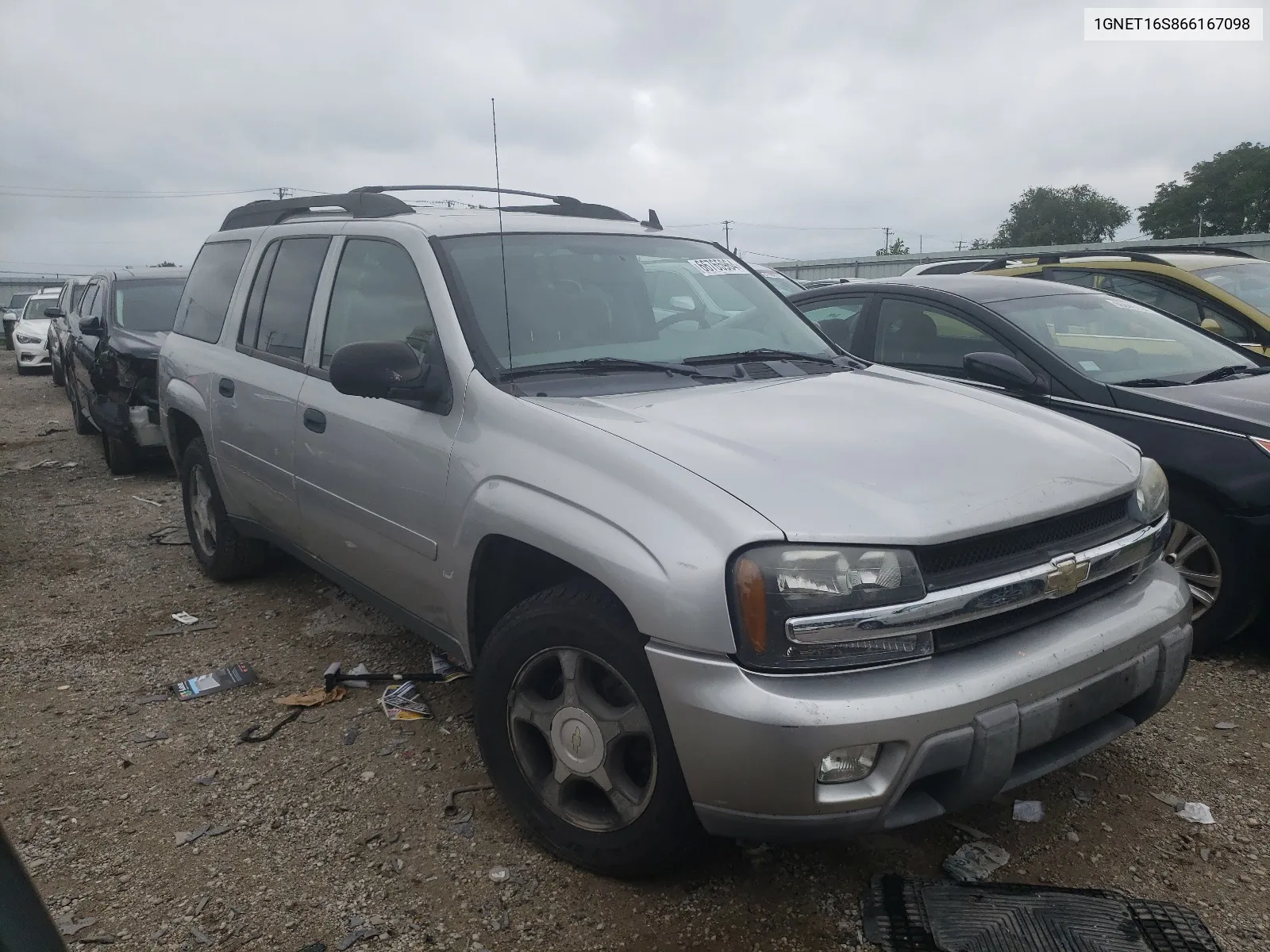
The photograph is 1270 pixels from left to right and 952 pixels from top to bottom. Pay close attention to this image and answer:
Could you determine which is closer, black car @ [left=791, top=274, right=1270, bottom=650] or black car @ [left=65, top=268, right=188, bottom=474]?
black car @ [left=791, top=274, right=1270, bottom=650]

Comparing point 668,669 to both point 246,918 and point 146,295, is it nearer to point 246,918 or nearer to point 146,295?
point 246,918

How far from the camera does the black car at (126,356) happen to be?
26.2ft

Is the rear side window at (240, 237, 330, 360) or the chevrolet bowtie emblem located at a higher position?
the rear side window at (240, 237, 330, 360)

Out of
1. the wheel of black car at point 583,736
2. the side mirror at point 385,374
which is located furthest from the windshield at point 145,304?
the wheel of black car at point 583,736

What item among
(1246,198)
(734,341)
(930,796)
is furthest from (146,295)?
(1246,198)

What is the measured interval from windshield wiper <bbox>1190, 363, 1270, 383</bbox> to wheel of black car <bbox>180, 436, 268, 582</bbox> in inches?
188

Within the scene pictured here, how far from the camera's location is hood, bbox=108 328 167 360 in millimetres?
7938

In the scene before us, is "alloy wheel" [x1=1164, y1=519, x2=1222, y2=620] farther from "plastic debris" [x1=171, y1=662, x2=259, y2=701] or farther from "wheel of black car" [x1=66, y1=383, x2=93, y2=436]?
"wheel of black car" [x1=66, y1=383, x2=93, y2=436]

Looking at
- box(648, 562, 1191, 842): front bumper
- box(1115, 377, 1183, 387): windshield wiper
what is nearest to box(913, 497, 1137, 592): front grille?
box(648, 562, 1191, 842): front bumper

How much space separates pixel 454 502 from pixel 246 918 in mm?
1249

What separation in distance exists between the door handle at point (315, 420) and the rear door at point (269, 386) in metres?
0.13

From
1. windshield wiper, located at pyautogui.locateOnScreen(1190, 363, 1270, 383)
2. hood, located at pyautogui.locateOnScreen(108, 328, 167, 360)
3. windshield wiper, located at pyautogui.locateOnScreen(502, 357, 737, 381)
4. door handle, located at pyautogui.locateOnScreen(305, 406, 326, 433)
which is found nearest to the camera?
windshield wiper, located at pyautogui.locateOnScreen(502, 357, 737, 381)

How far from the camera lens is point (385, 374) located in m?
2.90

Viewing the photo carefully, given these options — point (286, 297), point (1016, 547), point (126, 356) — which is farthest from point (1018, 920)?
point (126, 356)
